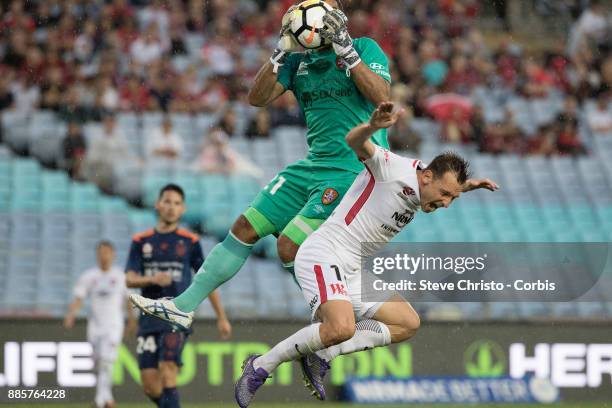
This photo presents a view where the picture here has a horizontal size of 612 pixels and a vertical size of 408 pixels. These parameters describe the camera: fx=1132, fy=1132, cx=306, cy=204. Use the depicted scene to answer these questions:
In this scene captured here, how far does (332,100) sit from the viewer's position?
7746 millimetres

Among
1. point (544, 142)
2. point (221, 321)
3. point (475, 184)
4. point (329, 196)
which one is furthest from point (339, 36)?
point (544, 142)

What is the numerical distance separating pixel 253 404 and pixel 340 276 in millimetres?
5799

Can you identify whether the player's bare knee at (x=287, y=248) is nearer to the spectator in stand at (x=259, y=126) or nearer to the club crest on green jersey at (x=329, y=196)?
the club crest on green jersey at (x=329, y=196)

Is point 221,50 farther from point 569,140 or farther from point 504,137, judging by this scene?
point 569,140

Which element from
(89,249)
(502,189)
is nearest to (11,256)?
(89,249)

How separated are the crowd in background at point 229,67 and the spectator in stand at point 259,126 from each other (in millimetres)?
21

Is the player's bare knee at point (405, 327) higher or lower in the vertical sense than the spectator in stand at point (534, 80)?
lower

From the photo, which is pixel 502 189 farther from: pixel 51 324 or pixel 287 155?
pixel 51 324

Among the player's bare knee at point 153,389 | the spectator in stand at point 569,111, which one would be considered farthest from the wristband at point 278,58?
the spectator in stand at point 569,111

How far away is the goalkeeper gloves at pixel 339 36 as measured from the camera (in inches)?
287

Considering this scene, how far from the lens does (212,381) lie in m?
13.1

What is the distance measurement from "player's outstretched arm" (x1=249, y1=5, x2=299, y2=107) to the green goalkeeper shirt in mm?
130

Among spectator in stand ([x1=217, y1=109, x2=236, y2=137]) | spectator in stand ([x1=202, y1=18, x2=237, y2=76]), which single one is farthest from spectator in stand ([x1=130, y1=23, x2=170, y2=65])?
spectator in stand ([x1=217, y1=109, x2=236, y2=137])

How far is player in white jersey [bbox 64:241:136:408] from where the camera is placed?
12.2 meters
